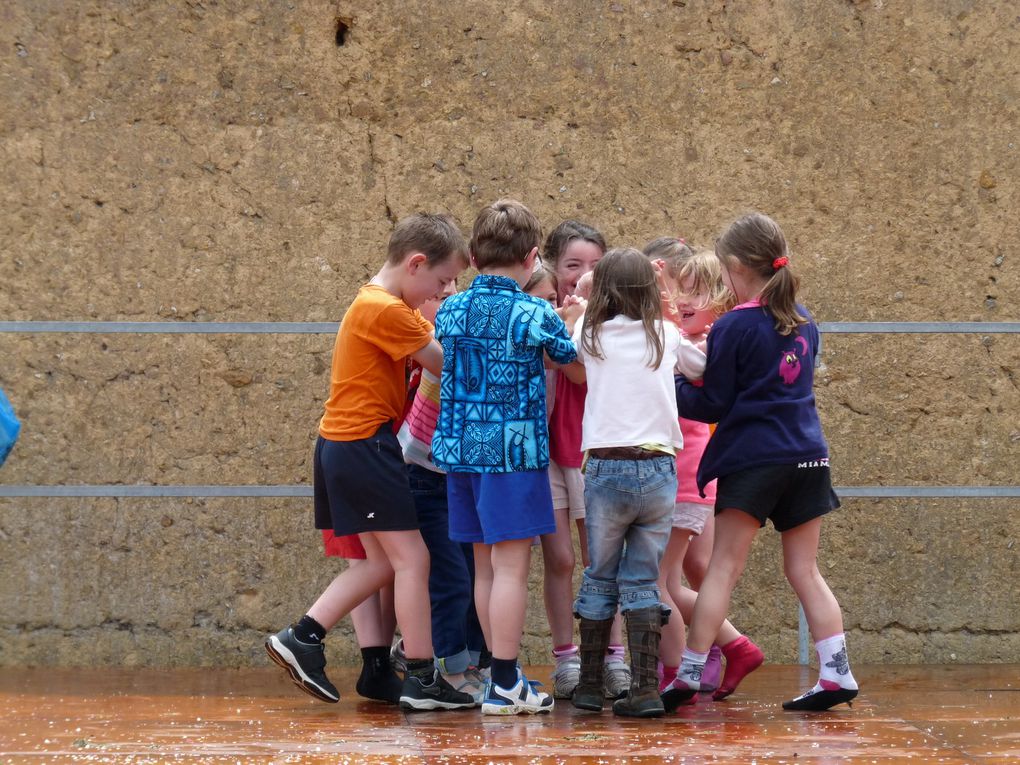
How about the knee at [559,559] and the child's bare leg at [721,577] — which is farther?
the knee at [559,559]

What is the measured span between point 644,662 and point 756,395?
0.86 meters

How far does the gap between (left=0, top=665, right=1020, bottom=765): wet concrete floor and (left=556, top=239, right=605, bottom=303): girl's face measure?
142 cm

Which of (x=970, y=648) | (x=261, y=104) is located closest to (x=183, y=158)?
(x=261, y=104)

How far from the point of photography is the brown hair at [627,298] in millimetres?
3719

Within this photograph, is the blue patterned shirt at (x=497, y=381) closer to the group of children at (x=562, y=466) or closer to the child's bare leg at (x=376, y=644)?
the group of children at (x=562, y=466)

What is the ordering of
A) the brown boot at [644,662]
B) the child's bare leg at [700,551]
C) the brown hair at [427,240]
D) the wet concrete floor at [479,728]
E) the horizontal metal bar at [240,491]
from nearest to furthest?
the wet concrete floor at [479,728] → the brown boot at [644,662] → the brown hair at [427,240] → the child's bare leg at [700,551] → the horizontal metal bar at [240,491]

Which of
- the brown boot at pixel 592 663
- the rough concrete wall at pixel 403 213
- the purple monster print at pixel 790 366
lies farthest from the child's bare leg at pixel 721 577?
the rough concrete wall at pixel 403 213

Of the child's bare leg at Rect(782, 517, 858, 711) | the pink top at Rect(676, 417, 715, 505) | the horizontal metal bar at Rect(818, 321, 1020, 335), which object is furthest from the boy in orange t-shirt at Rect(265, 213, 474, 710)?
the horizontal metal bar at Rect(818, 321, 1020, 335)

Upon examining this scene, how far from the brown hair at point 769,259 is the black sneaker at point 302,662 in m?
1.75

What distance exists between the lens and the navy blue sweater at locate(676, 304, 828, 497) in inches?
150

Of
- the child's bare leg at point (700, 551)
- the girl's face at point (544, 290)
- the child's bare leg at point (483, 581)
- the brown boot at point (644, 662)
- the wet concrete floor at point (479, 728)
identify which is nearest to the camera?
the wet concrete floor at point (479, 728)

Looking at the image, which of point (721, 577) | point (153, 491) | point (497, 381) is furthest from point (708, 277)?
point (153, 491)

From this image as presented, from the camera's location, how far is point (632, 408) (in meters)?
3.68

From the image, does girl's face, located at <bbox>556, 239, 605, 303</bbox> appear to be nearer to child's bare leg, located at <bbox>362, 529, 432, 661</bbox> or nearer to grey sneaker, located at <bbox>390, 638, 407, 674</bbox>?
child's bare leg, located at <bbox>362, 529, 432, 661</bbox>
